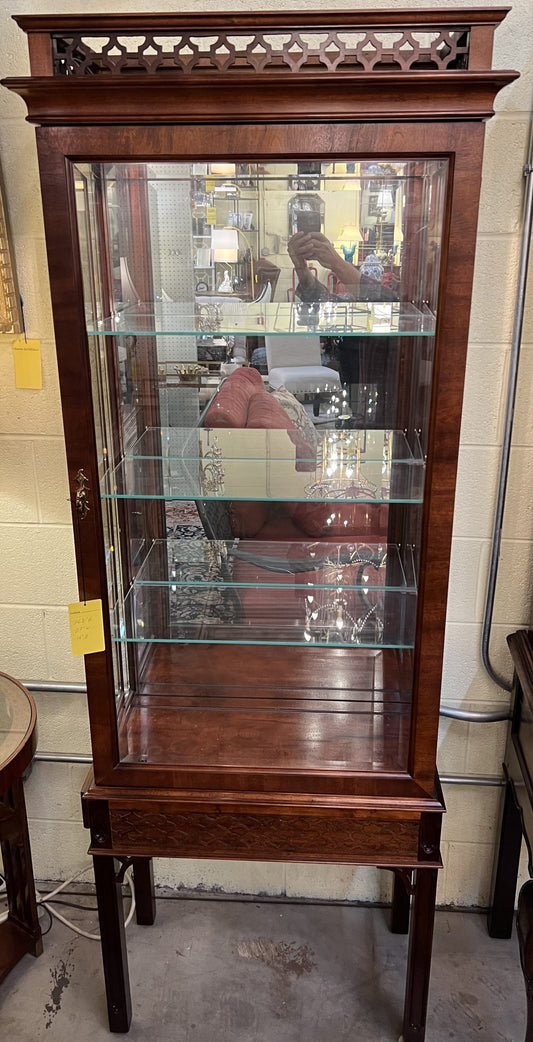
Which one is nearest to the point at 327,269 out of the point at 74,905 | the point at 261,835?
the point at 261,835

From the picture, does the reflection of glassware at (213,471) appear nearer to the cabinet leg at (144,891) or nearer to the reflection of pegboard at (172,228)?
the reflection of pegboard at (172,228)

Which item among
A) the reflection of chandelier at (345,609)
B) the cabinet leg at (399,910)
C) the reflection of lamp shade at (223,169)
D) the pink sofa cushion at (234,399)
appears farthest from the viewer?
the cabinet leg at (399,910)

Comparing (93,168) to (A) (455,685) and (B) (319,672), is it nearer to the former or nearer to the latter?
(B) (319,672)

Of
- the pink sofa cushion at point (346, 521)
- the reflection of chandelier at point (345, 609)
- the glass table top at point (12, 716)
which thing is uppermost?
the pink sofa cushion at point (346, 521)

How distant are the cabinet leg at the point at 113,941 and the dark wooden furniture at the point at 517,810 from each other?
2.75 feet

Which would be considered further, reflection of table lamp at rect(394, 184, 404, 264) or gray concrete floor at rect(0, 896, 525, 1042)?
gray concrete floor at rect(0, 896, 525, 1042)

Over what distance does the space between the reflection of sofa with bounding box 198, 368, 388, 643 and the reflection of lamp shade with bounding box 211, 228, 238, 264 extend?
228 mm

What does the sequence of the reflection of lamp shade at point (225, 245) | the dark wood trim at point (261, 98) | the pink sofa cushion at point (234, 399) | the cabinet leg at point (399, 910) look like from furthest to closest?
the cabinet leg at point (399, 910) < the pink sofa cushion at point (234, 399) < the reflection of lamp shade at point (225, 245) < the dark wood trim at point (261, 98)

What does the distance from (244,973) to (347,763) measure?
32.2 inches

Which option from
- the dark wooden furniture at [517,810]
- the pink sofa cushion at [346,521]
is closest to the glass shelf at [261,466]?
the pink sofa cushion at [346,521]

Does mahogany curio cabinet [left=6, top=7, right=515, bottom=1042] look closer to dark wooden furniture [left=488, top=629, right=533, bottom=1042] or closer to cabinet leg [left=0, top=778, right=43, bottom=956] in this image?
dark wooden furniture [left=488, top=629, right=533, bottom=1042]

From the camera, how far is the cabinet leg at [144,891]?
2.14 metres

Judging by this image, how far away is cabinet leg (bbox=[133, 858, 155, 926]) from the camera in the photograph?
7.03 ft

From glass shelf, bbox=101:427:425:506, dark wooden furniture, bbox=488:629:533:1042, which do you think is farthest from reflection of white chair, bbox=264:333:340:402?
dark wooden furniture, bbox=488:629:533:1042
